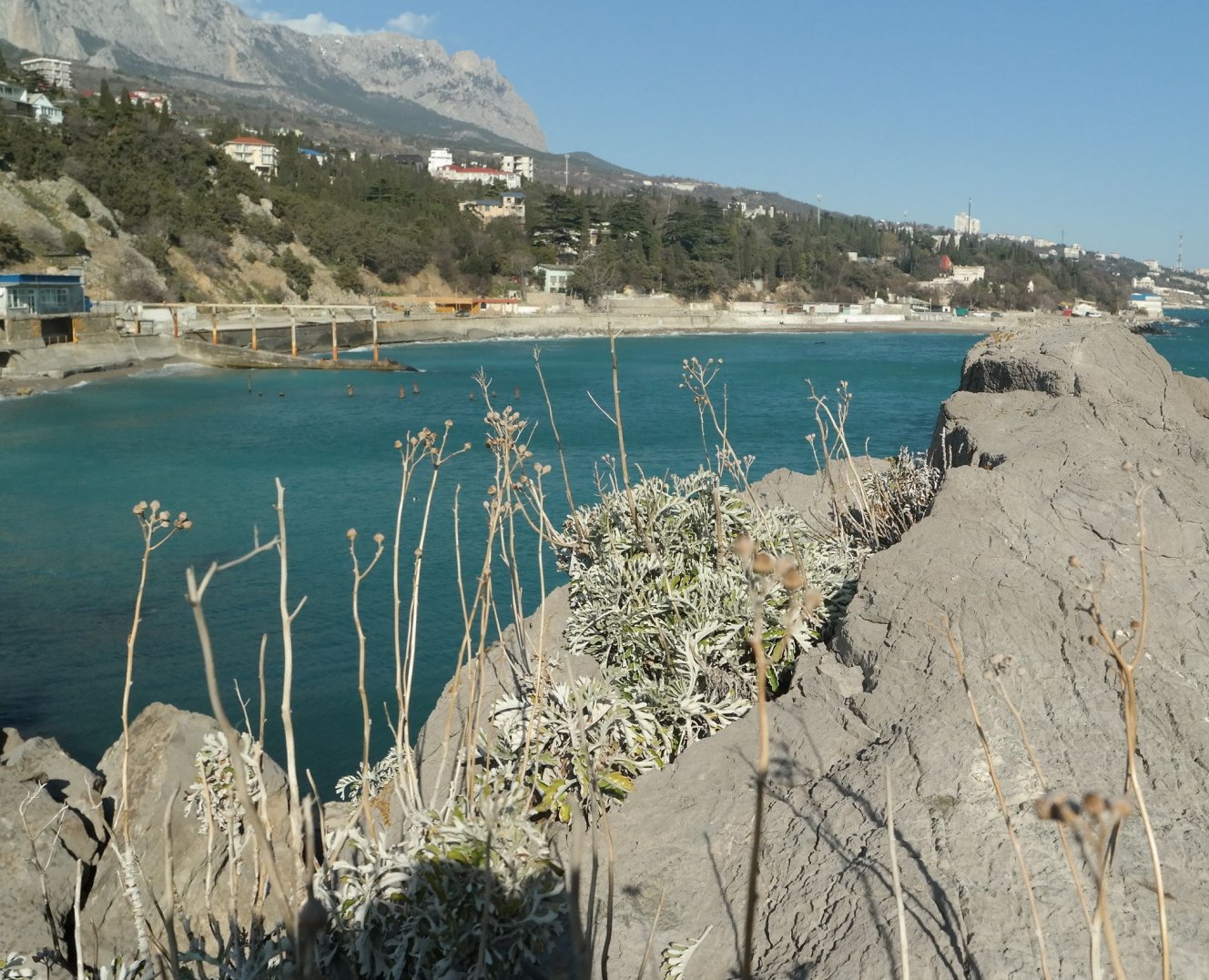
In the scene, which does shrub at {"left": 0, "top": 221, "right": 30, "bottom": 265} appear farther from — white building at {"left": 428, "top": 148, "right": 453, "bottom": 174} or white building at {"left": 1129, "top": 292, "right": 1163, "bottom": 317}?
white building at {"left": 1129, "top": 292, "right": 1163, "bottom": 317}

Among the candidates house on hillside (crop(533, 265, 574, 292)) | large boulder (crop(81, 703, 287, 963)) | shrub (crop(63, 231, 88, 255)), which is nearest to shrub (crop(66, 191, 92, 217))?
shrub (crop(63, 231, 88, 255))

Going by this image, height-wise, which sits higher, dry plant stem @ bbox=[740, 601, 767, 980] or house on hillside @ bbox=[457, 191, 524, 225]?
house on hillside @ bbox=[457, 191, 524, 225]

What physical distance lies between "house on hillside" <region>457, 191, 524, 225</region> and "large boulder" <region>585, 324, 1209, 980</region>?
3938 inches

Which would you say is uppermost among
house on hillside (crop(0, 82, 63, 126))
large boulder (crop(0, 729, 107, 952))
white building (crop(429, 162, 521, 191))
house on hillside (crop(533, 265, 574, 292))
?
white building (crop(429, 162, 521, 191))

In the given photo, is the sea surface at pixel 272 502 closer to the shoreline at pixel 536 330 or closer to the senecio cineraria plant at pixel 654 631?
the senecio cineraria plant at pixel 654 631

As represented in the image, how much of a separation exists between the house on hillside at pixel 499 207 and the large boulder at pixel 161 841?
98.9 metres

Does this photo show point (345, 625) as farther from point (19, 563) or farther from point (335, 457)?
point (335, 457)

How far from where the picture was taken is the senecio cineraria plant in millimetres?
4008

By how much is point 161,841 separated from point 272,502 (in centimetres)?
1660

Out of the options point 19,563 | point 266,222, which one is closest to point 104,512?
point 19,563

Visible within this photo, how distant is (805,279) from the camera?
112m

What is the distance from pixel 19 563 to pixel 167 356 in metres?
33.1

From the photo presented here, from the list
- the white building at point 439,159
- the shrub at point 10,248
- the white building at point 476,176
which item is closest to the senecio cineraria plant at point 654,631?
the shrub at point 10,248

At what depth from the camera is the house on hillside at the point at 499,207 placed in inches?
4058
